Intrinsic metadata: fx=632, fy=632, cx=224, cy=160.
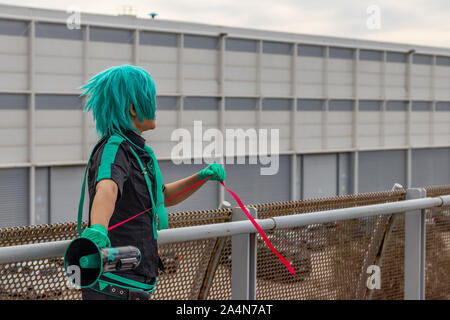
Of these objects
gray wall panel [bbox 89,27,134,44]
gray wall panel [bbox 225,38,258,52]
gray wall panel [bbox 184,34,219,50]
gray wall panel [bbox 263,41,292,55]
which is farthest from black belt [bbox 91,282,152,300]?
gray wall panel [bbox 263,41,292,55]

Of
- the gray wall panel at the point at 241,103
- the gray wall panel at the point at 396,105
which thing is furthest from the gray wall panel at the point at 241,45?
the gray wall panel at the point at 396,105

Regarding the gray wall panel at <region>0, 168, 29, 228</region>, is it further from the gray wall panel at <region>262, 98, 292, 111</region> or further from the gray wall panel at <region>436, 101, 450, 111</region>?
the gray wall panel at <region>436, 101, 450, 111</region>

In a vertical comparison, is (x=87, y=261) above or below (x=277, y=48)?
below

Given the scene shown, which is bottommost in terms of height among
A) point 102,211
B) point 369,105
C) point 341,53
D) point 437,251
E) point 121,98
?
point 437,251

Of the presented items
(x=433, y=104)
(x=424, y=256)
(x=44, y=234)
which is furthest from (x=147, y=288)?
(x=433, y=104)

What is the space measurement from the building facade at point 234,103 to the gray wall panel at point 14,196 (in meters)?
0.04

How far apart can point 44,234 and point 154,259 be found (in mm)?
552

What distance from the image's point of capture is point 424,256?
16.0 feet

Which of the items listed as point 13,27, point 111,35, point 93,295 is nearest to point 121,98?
point 93,295

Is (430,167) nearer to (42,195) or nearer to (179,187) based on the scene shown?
(42,195)

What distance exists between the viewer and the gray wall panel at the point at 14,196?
79.9ft

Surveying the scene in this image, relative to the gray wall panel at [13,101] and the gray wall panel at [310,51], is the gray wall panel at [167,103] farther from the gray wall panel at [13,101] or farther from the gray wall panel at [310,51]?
the gray wall panel at [310,51]

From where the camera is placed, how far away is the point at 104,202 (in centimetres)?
240

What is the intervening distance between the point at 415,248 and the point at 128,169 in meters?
3.02
